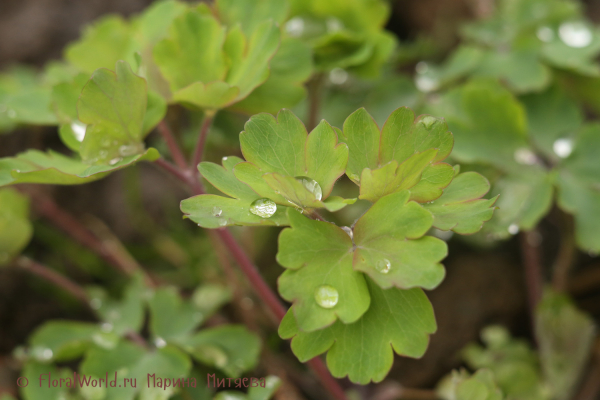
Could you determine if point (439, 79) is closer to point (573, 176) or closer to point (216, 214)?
point (573, 176)

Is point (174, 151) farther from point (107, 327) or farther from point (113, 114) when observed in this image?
point (107, 327)

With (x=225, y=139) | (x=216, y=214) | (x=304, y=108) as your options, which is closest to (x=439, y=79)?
(x=304, y=108)

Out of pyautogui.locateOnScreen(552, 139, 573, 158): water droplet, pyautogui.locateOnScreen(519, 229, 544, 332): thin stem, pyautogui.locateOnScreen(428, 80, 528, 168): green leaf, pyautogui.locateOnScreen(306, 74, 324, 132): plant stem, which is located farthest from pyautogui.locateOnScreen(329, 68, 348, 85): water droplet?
pyautogui.locateOnScreen(519, 229, 544, 332): thin stem

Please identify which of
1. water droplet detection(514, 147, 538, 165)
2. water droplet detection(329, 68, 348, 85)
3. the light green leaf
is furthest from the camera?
water droplet detection(329, 68, 348, 85)

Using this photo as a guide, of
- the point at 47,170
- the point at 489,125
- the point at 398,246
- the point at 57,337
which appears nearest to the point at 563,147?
the point at 489,125

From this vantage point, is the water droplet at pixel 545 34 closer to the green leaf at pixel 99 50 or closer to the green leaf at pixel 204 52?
the green leaf at pixel 204 52

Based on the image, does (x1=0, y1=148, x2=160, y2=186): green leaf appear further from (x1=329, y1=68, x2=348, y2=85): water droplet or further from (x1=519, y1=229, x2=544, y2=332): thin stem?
(x1=519, y1=229, x2=544, y2=332): thin stem
